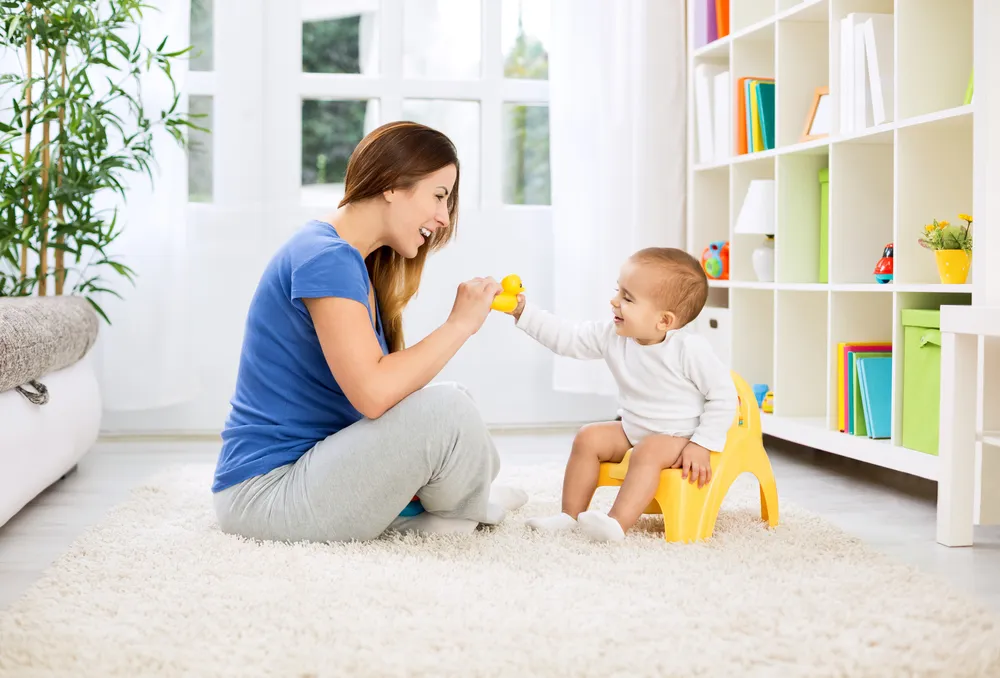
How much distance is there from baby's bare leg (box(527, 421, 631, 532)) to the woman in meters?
0.15

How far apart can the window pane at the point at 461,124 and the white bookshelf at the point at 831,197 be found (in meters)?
0.74

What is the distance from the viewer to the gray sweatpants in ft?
5.25

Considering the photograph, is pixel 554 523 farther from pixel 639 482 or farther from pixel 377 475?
pixel 377 475

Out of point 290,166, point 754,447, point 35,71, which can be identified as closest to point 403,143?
point 754,447

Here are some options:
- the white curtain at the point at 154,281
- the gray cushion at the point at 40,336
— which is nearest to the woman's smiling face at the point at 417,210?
the gray cushion at the point at 40,336

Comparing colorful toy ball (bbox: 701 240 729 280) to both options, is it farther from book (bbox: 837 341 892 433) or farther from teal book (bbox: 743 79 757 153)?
book (bbox: 837 341 892 433)

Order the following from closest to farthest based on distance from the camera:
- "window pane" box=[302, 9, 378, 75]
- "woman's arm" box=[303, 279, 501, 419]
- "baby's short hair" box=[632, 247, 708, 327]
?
"woman's arm" box=[303, 279, 501, 419] < "baby's short hair" box=[632, 247, 708, 327] < "window pane" box=[302, 9, 378, 75]

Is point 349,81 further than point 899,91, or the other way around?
point 349,81

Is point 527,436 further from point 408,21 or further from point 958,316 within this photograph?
point 958,316

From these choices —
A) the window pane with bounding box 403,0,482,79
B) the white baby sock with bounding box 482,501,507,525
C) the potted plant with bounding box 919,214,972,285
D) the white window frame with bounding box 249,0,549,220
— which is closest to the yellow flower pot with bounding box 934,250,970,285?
the potted plant with bounding box 919,214,972,285

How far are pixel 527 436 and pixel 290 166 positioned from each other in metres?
1.20

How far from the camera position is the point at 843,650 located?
3.95ft

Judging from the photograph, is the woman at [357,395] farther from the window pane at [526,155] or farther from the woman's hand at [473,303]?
the window pane at [526,155]

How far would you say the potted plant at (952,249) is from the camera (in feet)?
6.81
